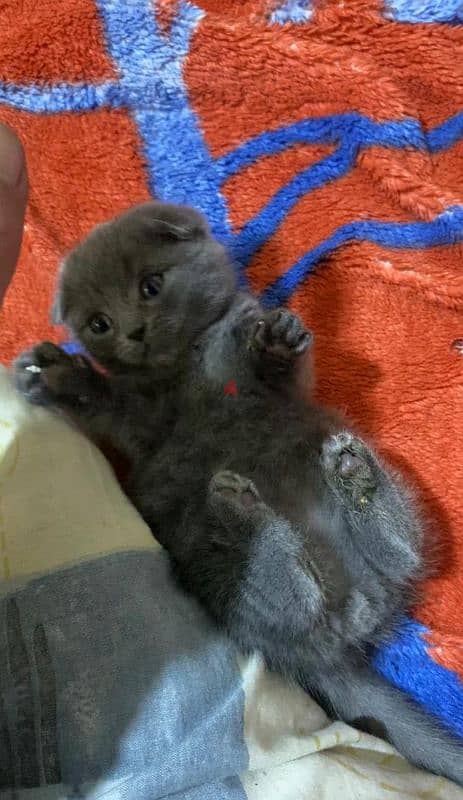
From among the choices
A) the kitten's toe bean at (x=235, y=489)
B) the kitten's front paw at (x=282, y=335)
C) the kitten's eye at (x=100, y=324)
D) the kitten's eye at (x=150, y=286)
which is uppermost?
the kitten's front paw at (x=282, y=335)

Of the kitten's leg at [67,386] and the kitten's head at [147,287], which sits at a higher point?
the kitten's head at [147,287]

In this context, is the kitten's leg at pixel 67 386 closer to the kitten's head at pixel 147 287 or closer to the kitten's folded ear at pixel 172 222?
the kitten's head at pixel 147 287

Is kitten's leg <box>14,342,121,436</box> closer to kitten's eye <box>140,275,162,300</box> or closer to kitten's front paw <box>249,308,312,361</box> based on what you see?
kitten's eye <box>140,275,162,300</box>

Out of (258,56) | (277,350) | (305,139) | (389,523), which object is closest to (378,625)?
(389,523)

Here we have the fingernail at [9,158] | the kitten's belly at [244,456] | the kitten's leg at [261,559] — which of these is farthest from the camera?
the kitten's belly at [244,456]

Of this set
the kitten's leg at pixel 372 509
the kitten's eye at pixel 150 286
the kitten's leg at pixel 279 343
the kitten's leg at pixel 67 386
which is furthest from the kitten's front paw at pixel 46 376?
the kitten's leg at pixel 372 509

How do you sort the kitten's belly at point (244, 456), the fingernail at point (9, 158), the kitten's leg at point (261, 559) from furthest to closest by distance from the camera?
the kitten's belly at point (244, 456), the kitten's leg at point (261, 559), the fingernail at point (9, 158)

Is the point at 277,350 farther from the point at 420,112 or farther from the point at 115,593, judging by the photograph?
the point at 420,112
